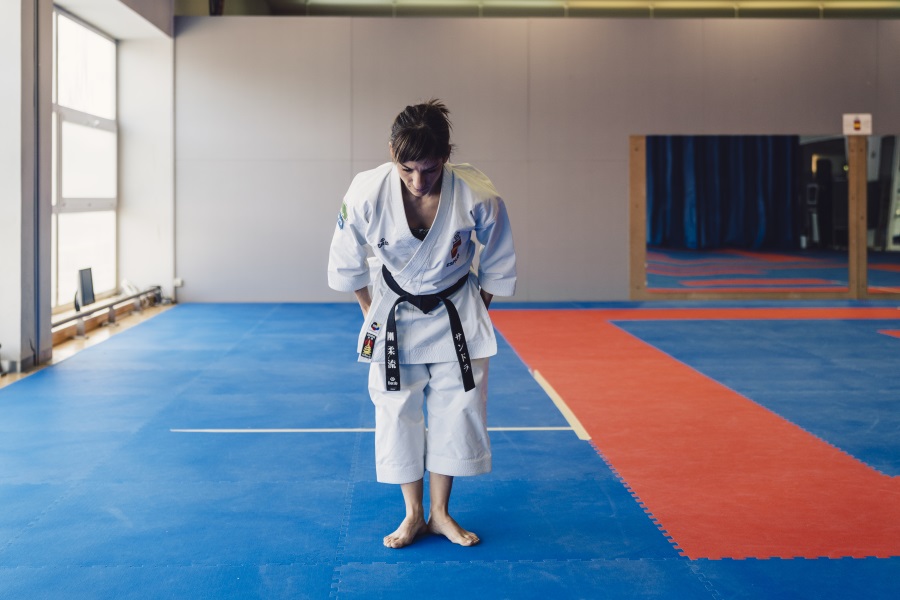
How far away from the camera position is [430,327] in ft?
9.68

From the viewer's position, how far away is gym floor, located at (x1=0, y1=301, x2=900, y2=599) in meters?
2.72

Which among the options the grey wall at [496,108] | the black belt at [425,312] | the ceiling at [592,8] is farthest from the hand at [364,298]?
the ceiling at [592,8]

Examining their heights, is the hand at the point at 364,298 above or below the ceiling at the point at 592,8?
below

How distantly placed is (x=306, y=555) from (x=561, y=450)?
154 centimetres

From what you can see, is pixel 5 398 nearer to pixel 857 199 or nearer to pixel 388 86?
pixel 388 86

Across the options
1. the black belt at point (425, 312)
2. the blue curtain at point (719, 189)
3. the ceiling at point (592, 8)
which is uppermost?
the ceiling at point (592, 8)

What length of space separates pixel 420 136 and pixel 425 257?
1.29ft

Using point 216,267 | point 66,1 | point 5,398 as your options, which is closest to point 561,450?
point 5,398

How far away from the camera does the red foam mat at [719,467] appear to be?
9.96ft

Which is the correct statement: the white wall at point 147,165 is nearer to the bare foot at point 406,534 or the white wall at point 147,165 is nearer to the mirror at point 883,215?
the mirror at point 883,215

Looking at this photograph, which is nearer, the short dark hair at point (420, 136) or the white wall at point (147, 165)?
the short dark hair at point (420, 136)

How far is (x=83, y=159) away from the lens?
30.1 ft

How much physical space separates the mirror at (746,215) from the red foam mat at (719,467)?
4.32 metres

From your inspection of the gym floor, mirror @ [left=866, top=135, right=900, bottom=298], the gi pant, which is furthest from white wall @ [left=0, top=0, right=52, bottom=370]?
mirror @ [left=866, top=135, right=900, bottom=298]
